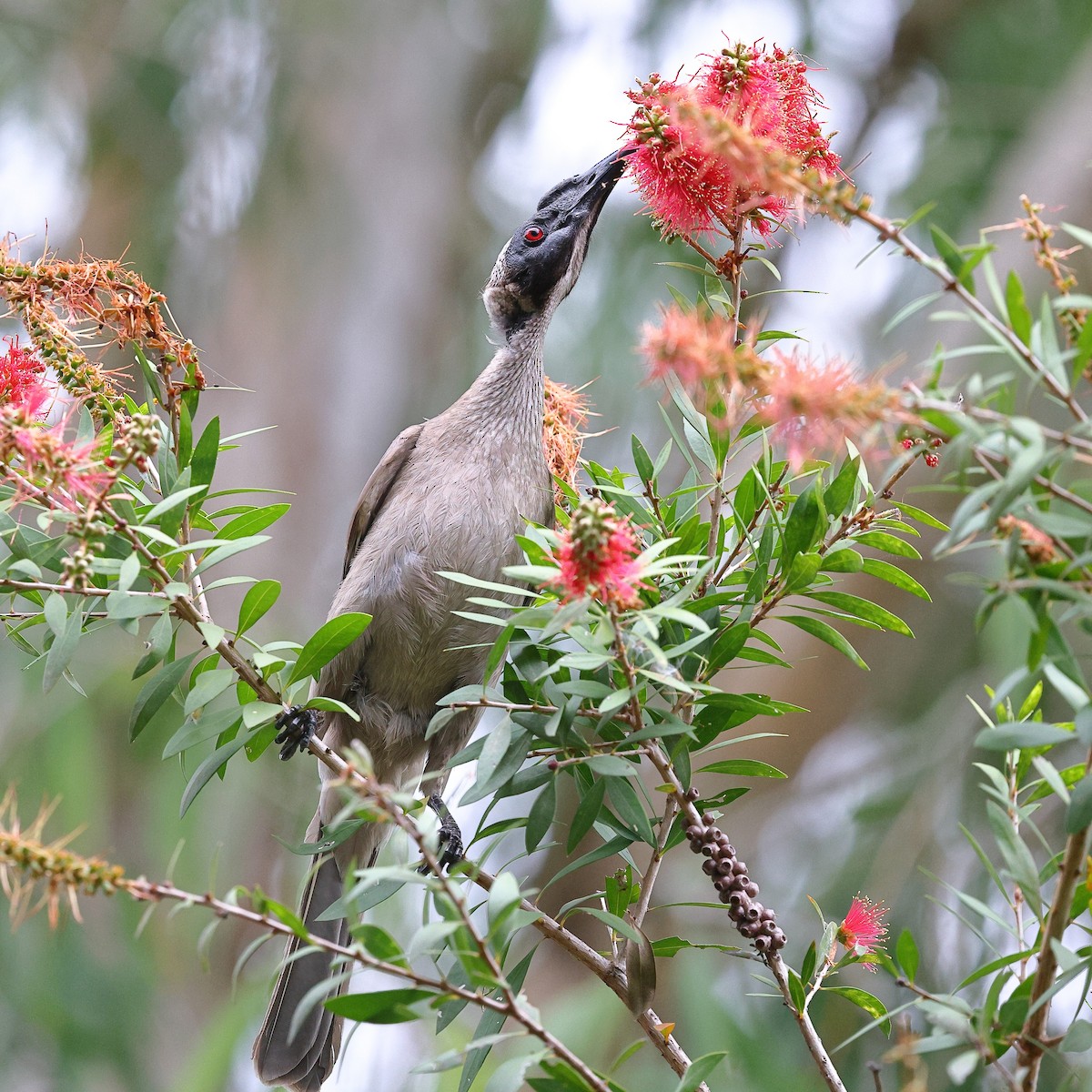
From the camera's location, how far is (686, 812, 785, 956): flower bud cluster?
58.6 inches

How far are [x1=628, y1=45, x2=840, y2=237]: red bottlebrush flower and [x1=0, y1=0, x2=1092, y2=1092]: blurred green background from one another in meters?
2.45

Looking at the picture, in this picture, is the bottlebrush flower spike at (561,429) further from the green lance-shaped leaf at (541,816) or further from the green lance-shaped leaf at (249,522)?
the green lance-shaped leaf at (541,816)

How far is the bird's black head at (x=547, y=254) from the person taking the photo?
10.1 feet

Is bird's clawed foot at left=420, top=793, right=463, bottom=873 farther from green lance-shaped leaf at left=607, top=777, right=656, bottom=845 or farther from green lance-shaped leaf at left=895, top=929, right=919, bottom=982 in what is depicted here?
green lance-shaped leaf at left=895, top=929, right=919, bottom=982

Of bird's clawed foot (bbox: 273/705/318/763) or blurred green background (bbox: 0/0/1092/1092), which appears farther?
blurred green background (bbox: 0/0/1092/1092)

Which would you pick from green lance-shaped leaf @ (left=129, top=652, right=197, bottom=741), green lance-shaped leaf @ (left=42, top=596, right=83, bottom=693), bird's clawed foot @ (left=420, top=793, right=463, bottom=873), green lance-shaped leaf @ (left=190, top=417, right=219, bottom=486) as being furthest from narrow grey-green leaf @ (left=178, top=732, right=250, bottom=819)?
bird's clawed foot @ (left=420, top=793, right=463, bottom=873)

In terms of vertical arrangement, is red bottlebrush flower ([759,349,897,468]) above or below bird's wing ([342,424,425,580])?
above

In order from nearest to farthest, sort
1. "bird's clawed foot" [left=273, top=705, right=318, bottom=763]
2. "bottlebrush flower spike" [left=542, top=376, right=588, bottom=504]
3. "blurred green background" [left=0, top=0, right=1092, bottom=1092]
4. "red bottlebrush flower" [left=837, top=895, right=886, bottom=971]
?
"red bottlebrush flower" [left=837, top=895, right=886, bottom=971] → "bird's clawed foot" [left=273, top=705, right=318, bottom=763] → "bottlebrush flower spike" [left=542, top=376, right=588, bottom=504] → "blurred green background" [left=0, top=0, right=1092, bottom=1092]

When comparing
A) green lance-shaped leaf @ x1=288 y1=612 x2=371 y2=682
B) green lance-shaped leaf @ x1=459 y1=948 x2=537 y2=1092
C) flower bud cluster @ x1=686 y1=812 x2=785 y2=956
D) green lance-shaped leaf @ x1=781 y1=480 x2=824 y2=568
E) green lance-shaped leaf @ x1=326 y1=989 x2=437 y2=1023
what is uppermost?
green lance-shaped leaf @ x1=781 y1=480 x2=824 y2=568

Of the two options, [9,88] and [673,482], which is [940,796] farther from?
[9,88]

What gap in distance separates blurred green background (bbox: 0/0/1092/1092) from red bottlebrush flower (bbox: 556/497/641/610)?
264 centimetres

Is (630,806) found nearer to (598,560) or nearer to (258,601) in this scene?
(598,560)

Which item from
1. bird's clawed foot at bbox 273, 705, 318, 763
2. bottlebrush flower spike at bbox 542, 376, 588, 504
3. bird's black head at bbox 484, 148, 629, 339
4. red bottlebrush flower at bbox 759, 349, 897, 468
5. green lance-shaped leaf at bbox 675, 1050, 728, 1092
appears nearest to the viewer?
red bottlebrush flower at bbox 759, 349, 897, 468

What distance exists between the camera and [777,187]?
1.03 m
